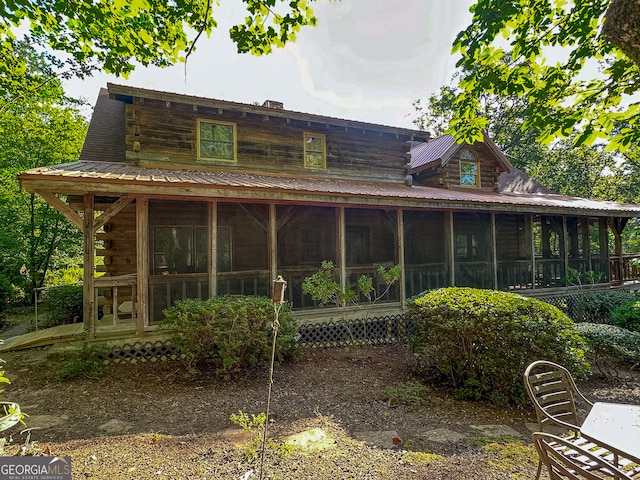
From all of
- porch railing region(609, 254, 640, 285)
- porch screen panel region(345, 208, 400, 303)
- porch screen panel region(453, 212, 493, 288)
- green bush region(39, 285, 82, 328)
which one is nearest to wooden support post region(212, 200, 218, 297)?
porch screen panel region(345, 208, 400, 303)

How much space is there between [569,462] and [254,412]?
384cm

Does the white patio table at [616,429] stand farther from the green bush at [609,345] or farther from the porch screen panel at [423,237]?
the porch screen panel at [423,237]

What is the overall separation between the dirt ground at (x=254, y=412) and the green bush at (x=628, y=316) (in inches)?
151

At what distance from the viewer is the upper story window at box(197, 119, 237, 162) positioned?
9.85 metres

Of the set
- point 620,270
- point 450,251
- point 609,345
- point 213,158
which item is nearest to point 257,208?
point 213,158

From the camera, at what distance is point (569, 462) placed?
2129 millimetres

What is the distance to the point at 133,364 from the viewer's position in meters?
6.67

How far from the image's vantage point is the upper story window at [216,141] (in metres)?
9.85

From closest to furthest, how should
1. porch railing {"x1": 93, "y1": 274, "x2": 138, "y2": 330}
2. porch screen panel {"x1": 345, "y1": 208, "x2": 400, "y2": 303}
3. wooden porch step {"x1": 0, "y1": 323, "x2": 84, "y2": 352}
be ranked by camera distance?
porch railing {"x1": 93, "y1": 274, "x2": 138, "y2": 330} → wooden porch step {"x1": 0, "y1": 323, "x2": 84, "y2": 352} → porch screen panel {"x1": 345, "y1": 208, "x2": 400, "y2": 303}

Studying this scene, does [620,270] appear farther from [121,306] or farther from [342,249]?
[121,306]

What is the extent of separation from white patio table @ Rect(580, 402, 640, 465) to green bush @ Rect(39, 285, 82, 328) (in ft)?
40.5

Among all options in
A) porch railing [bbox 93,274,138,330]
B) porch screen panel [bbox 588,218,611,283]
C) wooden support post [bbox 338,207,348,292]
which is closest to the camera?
porch railing [bbox 93,274,138,330]

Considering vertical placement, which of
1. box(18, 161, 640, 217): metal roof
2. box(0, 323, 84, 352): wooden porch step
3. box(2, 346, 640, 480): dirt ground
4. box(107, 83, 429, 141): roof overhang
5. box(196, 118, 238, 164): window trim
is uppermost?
box(107, 83, 429, 141): roof overhang

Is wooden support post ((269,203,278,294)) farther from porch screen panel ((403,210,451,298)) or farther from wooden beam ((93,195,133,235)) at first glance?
porch screen panel ((403,210,451,298))
